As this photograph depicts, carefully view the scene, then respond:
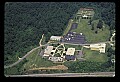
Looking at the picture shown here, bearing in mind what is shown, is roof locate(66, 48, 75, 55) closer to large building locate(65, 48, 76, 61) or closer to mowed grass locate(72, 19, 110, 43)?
large building locate(65, 48, 76, 61)

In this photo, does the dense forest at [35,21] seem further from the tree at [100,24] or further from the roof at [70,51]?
the roof at [70,51]

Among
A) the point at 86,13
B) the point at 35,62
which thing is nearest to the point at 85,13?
the point at 86,13

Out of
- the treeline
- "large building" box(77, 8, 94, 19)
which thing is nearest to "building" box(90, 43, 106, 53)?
the treeline

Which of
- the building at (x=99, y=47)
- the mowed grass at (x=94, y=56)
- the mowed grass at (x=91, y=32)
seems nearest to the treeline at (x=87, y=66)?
the mowed grass at (x=94, y=56)

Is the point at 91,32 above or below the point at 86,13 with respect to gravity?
below

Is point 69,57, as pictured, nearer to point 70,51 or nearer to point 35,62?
point 70,51
